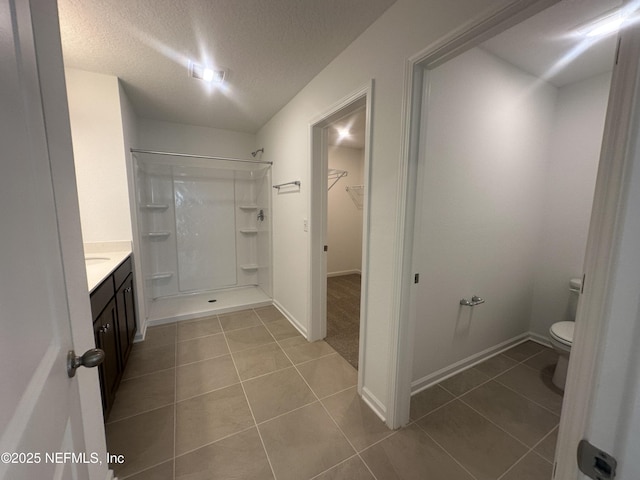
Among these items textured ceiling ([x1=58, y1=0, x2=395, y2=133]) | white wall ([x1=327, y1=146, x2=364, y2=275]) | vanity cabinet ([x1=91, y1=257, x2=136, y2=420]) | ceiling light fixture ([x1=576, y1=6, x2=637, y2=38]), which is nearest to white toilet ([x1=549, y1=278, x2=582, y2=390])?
ceiling light fixture ([x1=576, y1=6, x2=637, y2=38])

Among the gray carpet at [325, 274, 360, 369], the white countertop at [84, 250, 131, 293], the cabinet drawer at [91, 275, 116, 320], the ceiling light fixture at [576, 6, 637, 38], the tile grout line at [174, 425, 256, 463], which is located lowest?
the tile grout line at [174, 425, 256, 463]

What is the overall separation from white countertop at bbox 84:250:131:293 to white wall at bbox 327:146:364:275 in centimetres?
324

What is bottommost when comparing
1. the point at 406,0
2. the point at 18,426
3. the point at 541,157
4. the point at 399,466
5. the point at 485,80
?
the point at 399,466

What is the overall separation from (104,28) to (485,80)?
2560 millimetres

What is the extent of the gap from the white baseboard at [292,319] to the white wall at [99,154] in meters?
1.82

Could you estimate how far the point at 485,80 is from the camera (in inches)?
72.2

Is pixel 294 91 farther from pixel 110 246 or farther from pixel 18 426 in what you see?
pixel 18 426

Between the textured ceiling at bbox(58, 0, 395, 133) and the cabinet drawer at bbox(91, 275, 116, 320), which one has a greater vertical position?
the textured ceiling at bbox(58, 0, 395, 133)

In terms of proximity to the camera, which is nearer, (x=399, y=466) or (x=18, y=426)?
(x=18, y=426)

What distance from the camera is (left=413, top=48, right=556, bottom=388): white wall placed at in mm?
1700

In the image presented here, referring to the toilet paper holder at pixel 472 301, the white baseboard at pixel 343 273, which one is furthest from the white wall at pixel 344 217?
the toilet paper holder at pixel 472 301

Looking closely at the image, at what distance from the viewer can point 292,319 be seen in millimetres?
2941

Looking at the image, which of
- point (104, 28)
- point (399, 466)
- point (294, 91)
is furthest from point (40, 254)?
point (294, 91)

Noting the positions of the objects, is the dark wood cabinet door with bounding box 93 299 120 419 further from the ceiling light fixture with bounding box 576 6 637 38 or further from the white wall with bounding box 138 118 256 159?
the ceiling light fixture with bounding box 576 6 637 38
